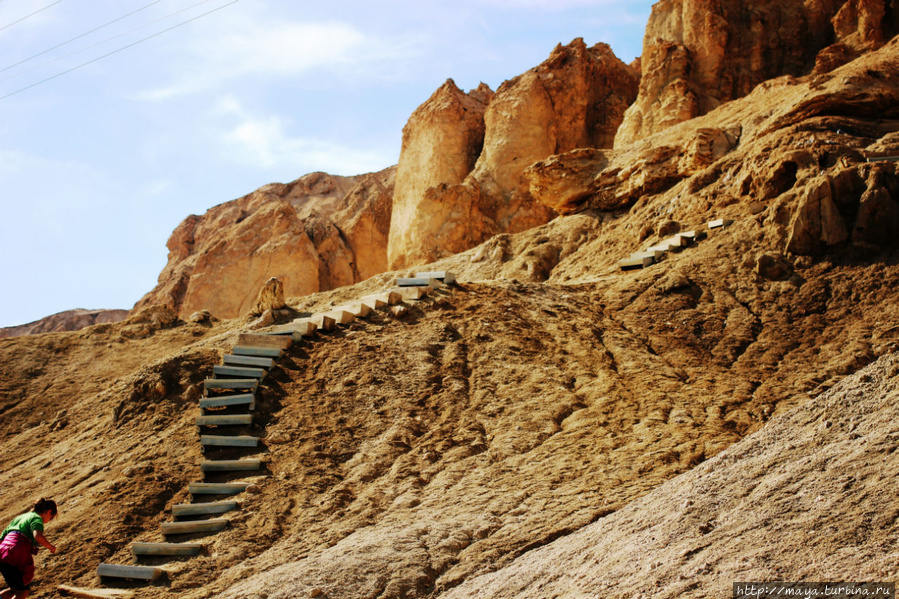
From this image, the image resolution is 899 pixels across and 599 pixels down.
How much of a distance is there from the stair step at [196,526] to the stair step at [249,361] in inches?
122

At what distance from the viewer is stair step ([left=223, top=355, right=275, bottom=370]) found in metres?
10.8

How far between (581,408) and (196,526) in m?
4.70

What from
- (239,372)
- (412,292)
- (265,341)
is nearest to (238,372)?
(239,372)

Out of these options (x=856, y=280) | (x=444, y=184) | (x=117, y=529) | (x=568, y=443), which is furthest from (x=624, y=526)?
(x=444, y=184)

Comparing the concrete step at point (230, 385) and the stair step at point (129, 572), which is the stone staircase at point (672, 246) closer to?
the concrete step at point (230, 385)

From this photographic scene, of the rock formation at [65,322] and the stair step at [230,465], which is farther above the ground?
the rock formation at [65,322]

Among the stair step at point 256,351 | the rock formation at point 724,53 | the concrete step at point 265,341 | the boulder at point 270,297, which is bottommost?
the stair step at point 256,351

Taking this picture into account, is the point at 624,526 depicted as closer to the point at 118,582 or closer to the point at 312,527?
the point at 312,527

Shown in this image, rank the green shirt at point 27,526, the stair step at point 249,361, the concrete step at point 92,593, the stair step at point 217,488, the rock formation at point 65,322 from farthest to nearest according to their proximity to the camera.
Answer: the rock formation at point 65,322 < the stair step at point 249,361 < the stair step at point 217,488 < the concrete step at point 92,593 < the green shirt at point 27,526

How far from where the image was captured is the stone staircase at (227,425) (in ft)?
25.2

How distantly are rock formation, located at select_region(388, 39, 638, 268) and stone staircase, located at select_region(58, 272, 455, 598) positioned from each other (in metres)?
11.6

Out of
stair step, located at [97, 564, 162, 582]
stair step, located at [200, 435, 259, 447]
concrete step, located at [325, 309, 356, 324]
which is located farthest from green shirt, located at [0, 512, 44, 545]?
concrete step, located at [325, 309, 356, 324]

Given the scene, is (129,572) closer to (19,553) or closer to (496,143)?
(19,553)

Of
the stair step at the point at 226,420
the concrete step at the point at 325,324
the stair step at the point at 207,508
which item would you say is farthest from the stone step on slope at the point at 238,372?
the stair step at the point at 207,508
